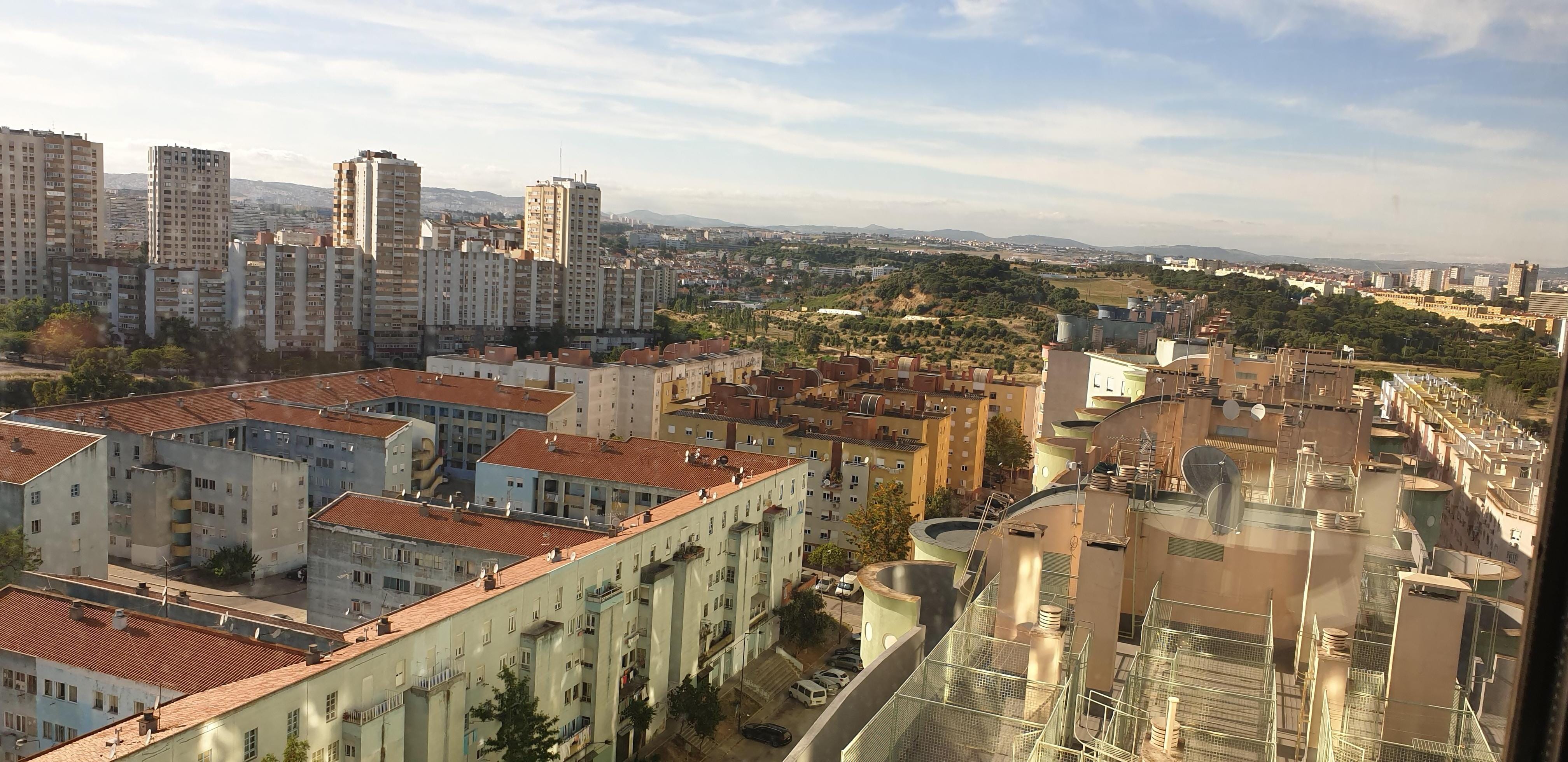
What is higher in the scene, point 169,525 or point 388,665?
point 388,665

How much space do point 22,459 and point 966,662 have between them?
6.78m

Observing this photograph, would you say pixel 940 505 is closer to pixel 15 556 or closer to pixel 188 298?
pixel 15 556

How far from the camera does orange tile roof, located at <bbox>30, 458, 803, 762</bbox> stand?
10.6ft

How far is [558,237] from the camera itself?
70.9 feet

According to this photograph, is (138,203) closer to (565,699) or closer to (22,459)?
(22,459)

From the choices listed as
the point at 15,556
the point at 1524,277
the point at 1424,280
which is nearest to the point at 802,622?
the point at 15,556

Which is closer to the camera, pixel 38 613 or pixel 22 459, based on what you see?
pixel 38 613

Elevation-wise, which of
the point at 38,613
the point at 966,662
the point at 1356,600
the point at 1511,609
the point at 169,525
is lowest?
the point at 169,525

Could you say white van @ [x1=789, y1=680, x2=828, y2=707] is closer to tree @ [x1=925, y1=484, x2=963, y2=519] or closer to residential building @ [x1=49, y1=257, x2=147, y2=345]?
tree @ [x1=925, y1=484, x2=963, y2=519]

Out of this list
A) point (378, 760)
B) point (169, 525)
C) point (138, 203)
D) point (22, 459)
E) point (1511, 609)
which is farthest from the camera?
point (138, 203)

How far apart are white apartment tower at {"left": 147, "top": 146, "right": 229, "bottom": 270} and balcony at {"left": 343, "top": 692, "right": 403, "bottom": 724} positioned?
1910 centimetres

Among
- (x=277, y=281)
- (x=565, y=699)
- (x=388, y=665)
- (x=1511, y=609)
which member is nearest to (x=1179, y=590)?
(x=1511, y=609)

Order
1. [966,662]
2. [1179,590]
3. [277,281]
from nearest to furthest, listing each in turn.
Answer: [966,662], [1179,590], [277,281]

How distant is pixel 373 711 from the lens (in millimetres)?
4004
